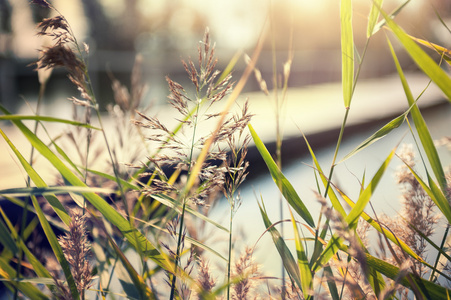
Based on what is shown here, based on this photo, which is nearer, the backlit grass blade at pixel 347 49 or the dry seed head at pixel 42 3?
the dry seed head at pixel 42 3

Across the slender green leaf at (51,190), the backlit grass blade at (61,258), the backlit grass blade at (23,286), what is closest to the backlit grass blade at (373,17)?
the slender green leaf at (51,190)

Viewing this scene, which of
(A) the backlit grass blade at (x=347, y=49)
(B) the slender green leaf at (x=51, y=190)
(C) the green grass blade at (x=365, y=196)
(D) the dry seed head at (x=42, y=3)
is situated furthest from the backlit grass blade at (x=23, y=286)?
(A) the backlit grass blade at (x=347, y=49)

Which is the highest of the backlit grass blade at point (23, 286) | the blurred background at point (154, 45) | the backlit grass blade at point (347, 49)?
the blurred background at point (154, 45)

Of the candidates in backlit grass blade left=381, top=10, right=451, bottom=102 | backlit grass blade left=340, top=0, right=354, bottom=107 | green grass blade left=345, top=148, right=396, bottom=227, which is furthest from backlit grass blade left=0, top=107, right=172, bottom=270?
backlit grass blade left=381, top=10, right=451, bottom=102

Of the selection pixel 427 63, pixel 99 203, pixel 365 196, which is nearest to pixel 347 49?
pixel 427 63

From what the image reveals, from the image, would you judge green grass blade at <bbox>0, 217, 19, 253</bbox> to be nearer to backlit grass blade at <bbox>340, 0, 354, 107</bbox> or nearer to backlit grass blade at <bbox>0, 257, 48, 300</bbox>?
backlit grass blade at <bbox>0, 257, 48, 300</bbox>

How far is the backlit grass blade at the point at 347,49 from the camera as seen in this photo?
941 mm

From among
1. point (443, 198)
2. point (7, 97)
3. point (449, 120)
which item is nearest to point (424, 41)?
point (443, 198)

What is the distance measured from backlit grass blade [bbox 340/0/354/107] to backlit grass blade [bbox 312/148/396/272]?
198mm

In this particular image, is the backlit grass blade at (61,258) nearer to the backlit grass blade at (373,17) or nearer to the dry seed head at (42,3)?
the dry seed head at (42,3)

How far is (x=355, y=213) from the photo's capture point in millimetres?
806

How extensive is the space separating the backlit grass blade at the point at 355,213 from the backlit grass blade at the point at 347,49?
0.20m

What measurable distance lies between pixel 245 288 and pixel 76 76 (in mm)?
525

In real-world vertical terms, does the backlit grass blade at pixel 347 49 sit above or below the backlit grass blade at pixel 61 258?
above
